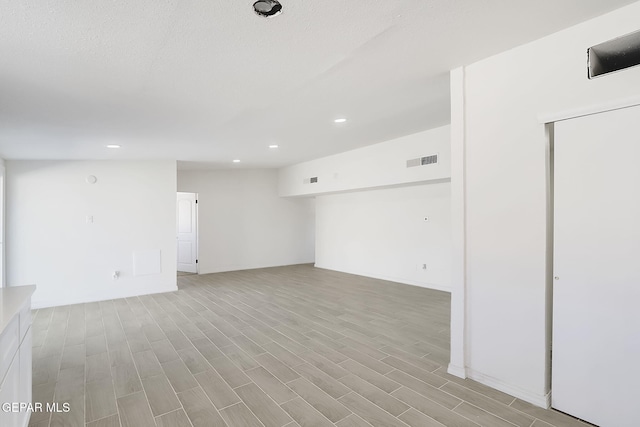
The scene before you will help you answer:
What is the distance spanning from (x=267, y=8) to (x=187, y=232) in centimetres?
726

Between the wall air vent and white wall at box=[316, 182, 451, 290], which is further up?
the wall air vent

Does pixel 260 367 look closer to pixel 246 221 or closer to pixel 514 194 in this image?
pixel 514 194

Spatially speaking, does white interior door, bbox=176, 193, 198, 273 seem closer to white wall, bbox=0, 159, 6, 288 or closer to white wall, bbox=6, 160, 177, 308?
white wall, bbox=6, 160, 177, 308

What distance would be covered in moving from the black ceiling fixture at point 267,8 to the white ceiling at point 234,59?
1.7 inches

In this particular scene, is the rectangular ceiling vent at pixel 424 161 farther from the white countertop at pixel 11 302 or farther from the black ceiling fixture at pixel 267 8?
the white countertop at pixel 11 302

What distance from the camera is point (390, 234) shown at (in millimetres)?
6574

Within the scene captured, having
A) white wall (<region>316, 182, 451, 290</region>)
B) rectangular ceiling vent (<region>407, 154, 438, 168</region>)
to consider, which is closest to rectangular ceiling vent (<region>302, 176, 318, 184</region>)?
white wall (<region>316, 182, 451, 290</region>)

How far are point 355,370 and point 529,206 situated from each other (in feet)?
6.35

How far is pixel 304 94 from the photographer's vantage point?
9.84 ft

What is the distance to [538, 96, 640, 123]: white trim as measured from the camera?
179cm

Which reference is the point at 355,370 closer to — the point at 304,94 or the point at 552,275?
the point at 552,275

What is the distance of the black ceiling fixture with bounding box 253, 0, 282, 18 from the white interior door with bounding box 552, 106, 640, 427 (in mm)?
1959

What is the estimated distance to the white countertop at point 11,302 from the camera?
1.51 metres

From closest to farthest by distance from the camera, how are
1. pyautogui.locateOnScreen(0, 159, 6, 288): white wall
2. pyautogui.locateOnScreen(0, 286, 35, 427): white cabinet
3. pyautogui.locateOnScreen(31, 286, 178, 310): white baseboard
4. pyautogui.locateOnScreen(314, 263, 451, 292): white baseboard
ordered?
pyautogui.locateOnScreen(0, 286, 35, 427): white cabinet < pyautogui.locateOnScreen(0, 159, 6, 288): white wall < pyautogui.locateOnScreen(31, 286, 178, 310): white baseboard < pyautogui.locateOnScreen(314, 263, 451, 292): white baseboard
